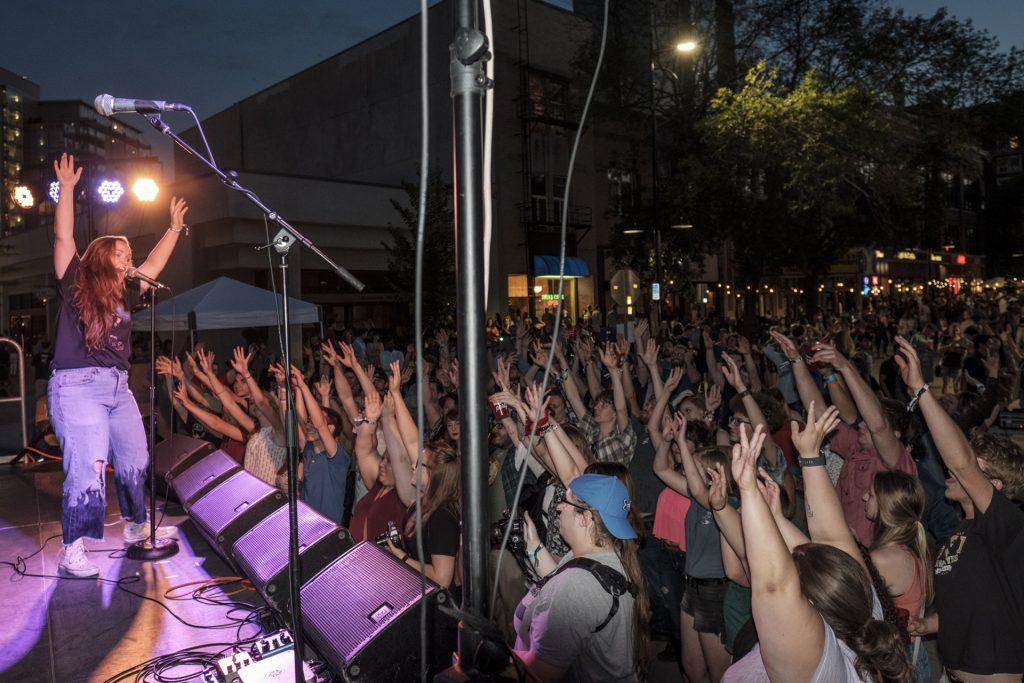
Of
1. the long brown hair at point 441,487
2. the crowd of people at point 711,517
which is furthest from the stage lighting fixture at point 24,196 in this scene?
the long brown hair at point 441,487

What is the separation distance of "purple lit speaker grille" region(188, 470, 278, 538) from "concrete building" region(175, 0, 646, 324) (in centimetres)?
1684

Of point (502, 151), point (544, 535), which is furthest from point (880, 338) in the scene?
point (544, 535)

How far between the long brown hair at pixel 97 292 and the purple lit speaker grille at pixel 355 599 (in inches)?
94.3

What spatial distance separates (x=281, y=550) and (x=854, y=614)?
2.59m

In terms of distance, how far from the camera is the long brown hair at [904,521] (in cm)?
343

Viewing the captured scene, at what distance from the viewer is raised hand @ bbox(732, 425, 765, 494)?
235cm

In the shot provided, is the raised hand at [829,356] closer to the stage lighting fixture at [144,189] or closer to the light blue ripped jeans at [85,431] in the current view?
the light blue ripped jeans at [85,431]

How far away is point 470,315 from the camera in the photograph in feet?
6.98

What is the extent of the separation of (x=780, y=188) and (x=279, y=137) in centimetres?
2250

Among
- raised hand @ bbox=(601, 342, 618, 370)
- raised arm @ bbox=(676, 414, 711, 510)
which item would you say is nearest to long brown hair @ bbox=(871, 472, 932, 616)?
raised arm @ bbox=(676, 414, 711, 510)

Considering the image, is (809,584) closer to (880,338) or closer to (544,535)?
(544,535)

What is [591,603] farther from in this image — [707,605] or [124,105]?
[124,105]

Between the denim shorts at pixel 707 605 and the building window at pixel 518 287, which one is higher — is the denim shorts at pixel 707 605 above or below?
below

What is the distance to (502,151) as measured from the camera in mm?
27578
